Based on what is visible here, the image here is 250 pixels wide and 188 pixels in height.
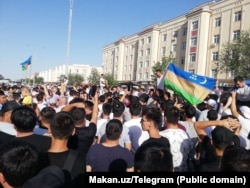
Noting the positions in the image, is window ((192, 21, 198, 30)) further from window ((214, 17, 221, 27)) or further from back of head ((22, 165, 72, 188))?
back of head ((22, 165, 72, 188))

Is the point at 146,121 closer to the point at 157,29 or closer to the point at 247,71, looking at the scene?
the point at 247,71

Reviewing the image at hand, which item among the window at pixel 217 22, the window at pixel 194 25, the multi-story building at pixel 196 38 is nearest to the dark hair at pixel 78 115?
the multi-story building at pixel 196 38

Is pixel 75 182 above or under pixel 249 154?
under

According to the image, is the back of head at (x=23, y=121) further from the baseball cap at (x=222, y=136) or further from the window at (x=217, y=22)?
the window at (x=217, y=22)

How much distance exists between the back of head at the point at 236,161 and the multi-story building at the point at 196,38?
3585cm

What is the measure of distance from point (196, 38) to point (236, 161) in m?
47.1

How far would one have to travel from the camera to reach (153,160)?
233 cm

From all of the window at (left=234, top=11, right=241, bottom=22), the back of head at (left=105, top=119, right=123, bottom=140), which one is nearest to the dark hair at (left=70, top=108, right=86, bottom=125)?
the back of head at (left=105, top=119, right=123, bottom=140)

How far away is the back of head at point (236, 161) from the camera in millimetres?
2303

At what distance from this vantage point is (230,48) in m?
31.2

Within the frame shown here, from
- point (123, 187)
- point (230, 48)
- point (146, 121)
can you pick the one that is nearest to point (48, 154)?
point (123, 187)

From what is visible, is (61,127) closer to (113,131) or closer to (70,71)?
(113,131)

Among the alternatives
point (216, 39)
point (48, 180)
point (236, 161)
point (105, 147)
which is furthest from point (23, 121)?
point (216, 39)

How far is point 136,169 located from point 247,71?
95.5ft
